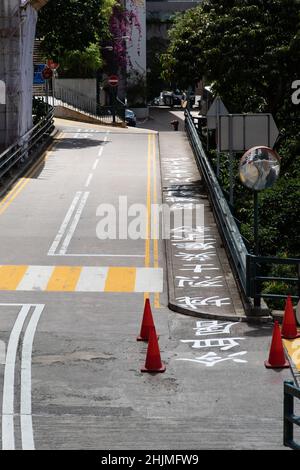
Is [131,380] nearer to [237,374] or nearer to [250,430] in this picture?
[237,374]

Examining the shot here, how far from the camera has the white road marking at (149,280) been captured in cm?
2320

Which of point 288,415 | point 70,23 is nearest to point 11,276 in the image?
point 288,415

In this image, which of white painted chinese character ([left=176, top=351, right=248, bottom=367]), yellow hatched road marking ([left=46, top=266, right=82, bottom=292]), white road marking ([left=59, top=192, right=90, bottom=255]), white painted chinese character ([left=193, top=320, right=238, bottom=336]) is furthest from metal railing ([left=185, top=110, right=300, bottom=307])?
white road marking ([left=59, top=192, right=90, bottom=255])

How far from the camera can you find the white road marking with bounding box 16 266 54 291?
22.9m

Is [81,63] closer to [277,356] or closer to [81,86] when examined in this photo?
[81,86]

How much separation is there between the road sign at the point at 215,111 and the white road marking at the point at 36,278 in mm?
7914

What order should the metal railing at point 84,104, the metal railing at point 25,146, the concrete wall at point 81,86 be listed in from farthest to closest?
the concrete wall at point 81,86, the metal railing at point 84,104, the metal railing at point 25,146

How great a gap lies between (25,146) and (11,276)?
71.9 feet

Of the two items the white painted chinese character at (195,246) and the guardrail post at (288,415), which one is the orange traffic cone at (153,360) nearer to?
the guardrail post at (288,415)

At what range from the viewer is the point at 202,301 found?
71.2 ft

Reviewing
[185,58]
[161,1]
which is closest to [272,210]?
[185,58]

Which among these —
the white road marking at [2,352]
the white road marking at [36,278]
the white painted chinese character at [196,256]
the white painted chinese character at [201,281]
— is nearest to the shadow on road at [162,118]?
the white painted chinese character at [196,256]

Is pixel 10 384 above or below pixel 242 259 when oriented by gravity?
below

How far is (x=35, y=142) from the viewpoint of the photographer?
48812mm
